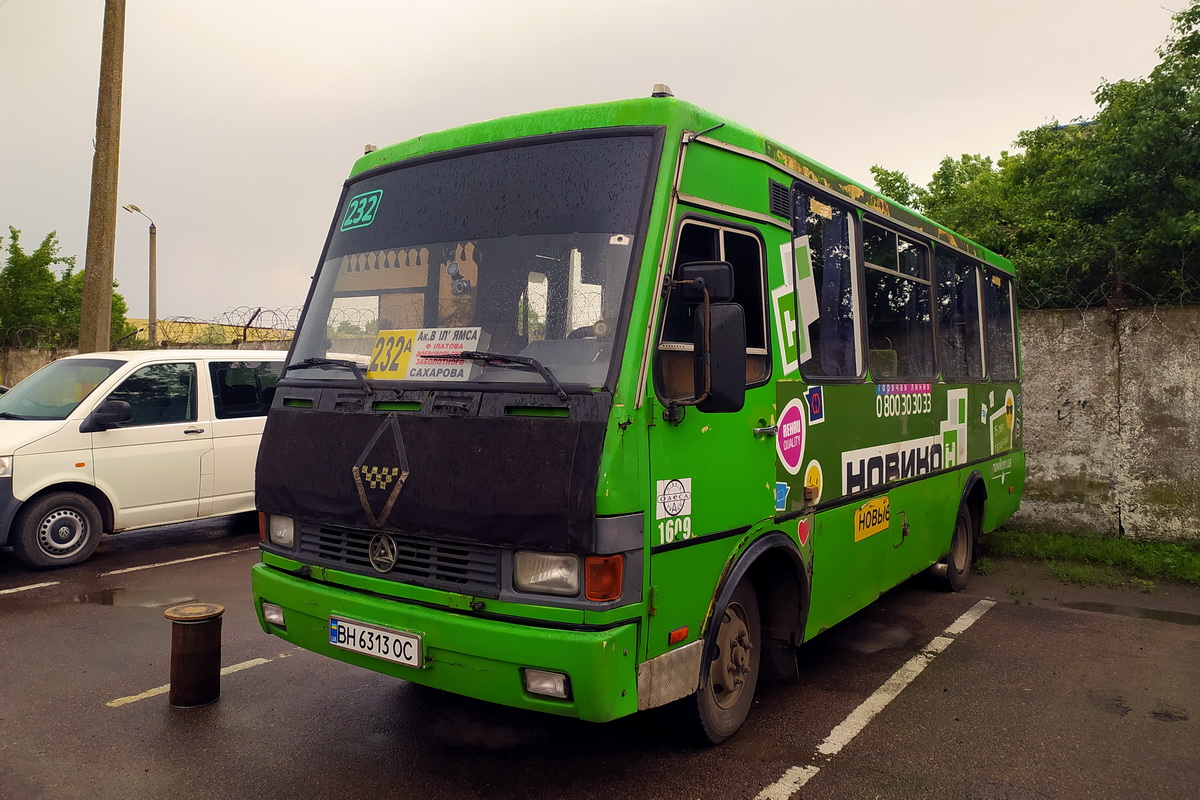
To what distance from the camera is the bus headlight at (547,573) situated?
11.0 ft

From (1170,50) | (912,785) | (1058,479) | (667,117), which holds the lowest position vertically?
(912,785)

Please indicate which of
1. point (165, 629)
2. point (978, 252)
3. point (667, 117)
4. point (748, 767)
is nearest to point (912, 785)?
point (748, 767)

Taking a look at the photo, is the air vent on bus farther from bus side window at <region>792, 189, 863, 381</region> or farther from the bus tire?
the bus tire

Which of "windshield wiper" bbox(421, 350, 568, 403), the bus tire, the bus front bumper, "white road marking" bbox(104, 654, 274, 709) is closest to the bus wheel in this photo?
the bus front bumper

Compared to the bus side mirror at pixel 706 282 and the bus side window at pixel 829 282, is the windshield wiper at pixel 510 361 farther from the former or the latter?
the bus side window at pixel 829 282

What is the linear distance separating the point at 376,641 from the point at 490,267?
1671mm

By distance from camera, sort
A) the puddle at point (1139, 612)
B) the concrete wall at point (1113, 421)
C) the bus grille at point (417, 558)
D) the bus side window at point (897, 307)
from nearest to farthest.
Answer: the bus grille at point (417, 558) → the bus side window at point (897, 307) → the puddle at point (1139, 612) → the concrete wall at point (1113, 421)

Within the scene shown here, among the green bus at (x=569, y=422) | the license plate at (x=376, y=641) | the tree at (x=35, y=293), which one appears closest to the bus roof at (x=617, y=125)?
the green bus at (x=569, y=422)

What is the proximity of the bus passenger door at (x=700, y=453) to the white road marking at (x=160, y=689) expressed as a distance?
3069 millimetres

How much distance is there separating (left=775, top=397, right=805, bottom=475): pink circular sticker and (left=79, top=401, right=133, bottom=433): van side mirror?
6.41 m

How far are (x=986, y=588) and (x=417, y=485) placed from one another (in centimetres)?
619

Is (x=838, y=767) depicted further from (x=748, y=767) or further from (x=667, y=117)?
(x=667, y=117)

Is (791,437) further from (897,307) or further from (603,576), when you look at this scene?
(897,307)

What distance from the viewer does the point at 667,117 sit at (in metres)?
3.79
